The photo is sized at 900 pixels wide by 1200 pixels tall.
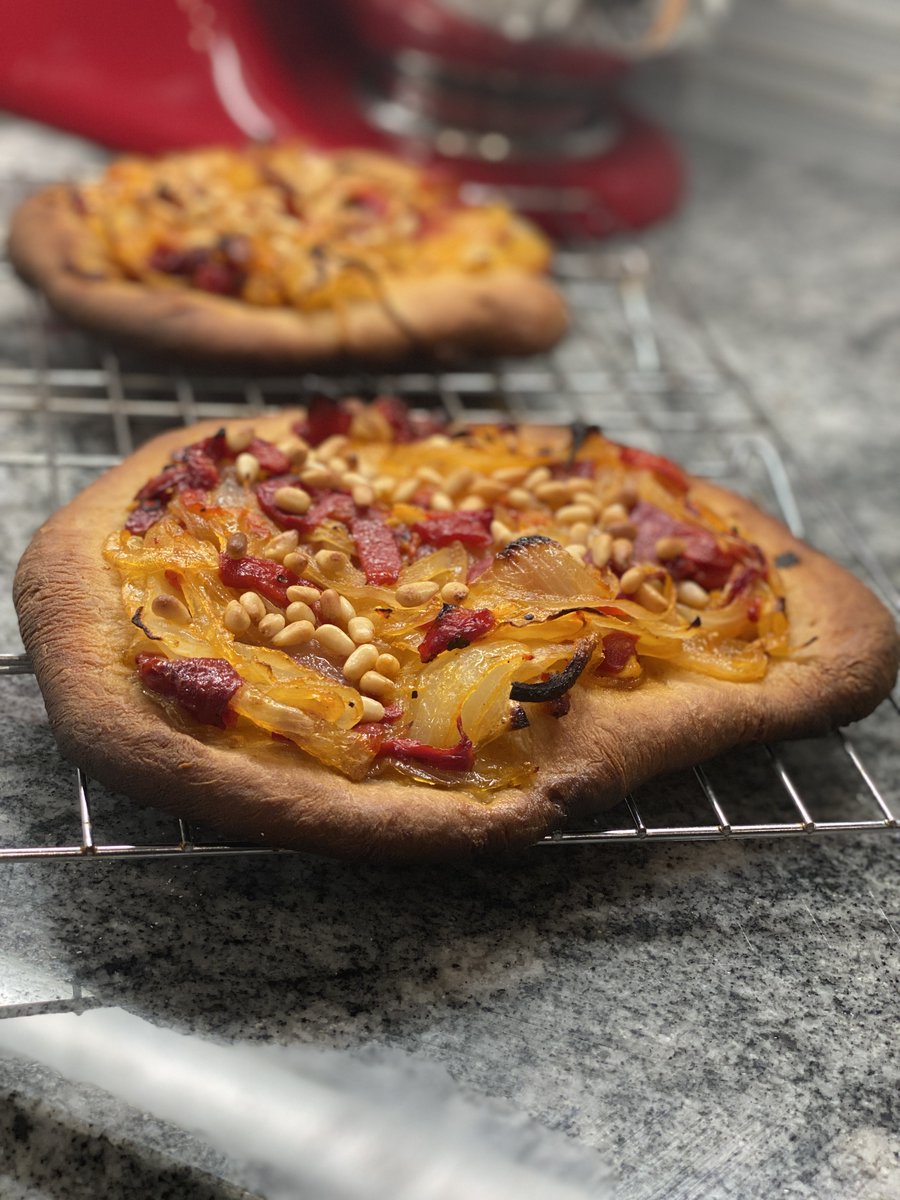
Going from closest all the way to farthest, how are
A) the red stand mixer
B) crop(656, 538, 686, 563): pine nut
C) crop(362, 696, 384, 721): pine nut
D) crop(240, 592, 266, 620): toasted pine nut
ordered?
crop(362, 696, 384, 721): pine nut, crop(240, 592, 266, 620): toasted pine nut, crop(656, 538, 686, 563): pine nut, the red stand mixer

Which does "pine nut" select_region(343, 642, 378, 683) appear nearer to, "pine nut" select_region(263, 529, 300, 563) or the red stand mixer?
"pine nut" select_region(263, 529, 300, 563)

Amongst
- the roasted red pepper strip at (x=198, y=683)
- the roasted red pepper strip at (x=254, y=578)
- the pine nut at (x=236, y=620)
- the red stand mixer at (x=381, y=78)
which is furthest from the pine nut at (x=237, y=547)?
the red stand mixer at (x=381, y=78)

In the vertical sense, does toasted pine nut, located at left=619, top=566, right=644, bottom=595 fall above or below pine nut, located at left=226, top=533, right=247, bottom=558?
above

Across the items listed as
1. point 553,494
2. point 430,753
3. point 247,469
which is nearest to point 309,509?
point 247,469

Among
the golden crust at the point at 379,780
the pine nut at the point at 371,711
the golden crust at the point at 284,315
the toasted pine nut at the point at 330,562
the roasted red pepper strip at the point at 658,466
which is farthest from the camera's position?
the golden crust at the point at 284,315

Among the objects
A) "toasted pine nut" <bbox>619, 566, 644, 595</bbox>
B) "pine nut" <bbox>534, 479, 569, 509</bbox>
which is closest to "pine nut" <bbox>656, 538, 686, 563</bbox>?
"toasted pine nut" <bbox>619, 566, 644, 595</bbox>

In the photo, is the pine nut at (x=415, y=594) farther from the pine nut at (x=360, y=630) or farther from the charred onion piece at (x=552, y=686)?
the charred onion piece at (x=552, y=686)

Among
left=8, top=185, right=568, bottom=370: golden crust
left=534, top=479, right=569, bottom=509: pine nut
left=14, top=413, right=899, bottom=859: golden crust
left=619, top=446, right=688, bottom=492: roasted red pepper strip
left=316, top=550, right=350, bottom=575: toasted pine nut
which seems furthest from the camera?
left=8, top=185, right=568, bottom=370: golden crust

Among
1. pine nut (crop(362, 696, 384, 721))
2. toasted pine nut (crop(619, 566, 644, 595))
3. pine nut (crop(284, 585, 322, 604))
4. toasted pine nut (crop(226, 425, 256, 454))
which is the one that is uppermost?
toasted pine nut (crop(619, 566, 644, 595))
